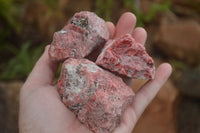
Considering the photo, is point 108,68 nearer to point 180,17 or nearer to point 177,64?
point 177,64

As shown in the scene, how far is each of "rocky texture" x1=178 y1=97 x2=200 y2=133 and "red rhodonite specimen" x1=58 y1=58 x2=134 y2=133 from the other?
1723mm

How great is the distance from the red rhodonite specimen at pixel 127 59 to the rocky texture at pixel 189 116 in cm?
162

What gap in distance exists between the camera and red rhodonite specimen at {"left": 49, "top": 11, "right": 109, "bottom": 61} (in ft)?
5.46

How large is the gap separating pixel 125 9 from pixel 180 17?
876mm

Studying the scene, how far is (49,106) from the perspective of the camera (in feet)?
4.98

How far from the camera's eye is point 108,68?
1.67 meters

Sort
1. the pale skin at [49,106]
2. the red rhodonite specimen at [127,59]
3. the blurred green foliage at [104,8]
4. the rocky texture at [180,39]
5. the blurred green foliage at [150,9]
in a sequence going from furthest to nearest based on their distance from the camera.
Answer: the rocky texture at [180,39], the blurred green foliage at [150,9], the blurred green foliage at [104,8], the red rhodonite specimen at [127,59], the pale skin at [49,106]

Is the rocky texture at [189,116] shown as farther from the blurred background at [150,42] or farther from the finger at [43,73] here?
the finger at [43,73]

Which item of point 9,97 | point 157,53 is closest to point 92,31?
point 9,97

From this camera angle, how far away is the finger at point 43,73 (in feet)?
5.46

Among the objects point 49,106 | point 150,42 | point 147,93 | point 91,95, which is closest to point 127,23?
point 147,93

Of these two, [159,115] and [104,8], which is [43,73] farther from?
[159,115]

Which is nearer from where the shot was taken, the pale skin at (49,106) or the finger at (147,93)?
the pale skin at (49,106)

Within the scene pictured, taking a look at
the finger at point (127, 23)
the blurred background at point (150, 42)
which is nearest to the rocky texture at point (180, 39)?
the blurred background at point (150, 42)
